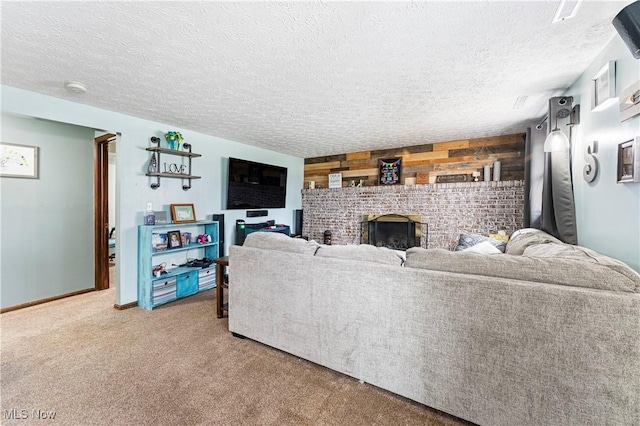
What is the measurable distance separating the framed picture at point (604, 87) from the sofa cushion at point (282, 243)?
6.87 feet

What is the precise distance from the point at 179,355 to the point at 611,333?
2.61 m

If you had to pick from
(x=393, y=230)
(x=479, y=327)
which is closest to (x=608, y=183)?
(x=479, y=327)

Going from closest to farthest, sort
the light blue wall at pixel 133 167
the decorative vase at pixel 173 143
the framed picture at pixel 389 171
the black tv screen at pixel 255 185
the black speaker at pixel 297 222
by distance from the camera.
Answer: the light blue wall at pixel 133 167 → the decorative vase at pixel 173 143 → the black tv screen at pixel 255 185 → the framed picture at pixel 389 171 → the black speaker at pixel 297 222

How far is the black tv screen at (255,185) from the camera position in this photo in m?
4.22

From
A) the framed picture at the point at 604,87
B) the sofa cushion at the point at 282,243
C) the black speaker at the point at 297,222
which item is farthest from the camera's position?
the black speaker at the point at 297,222

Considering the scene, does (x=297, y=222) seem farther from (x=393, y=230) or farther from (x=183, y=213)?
(x=183, y=213)

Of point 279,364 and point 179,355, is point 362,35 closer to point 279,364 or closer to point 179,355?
point 279,364

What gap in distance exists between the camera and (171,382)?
68.5 inches

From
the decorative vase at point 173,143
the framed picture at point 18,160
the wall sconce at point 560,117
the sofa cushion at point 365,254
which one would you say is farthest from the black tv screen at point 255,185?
the wall sconce at point 560,117

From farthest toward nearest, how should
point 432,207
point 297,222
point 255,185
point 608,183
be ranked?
1. point 297,222
2. point 255,185
3. point 432,207
4. point 608,183

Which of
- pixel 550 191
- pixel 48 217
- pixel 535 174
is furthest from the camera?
pixel 48 217

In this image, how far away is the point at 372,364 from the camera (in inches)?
64.9

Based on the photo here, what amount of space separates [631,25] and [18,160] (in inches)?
199

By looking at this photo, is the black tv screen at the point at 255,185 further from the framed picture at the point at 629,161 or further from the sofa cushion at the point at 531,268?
the framed picture at the point at 629,161
